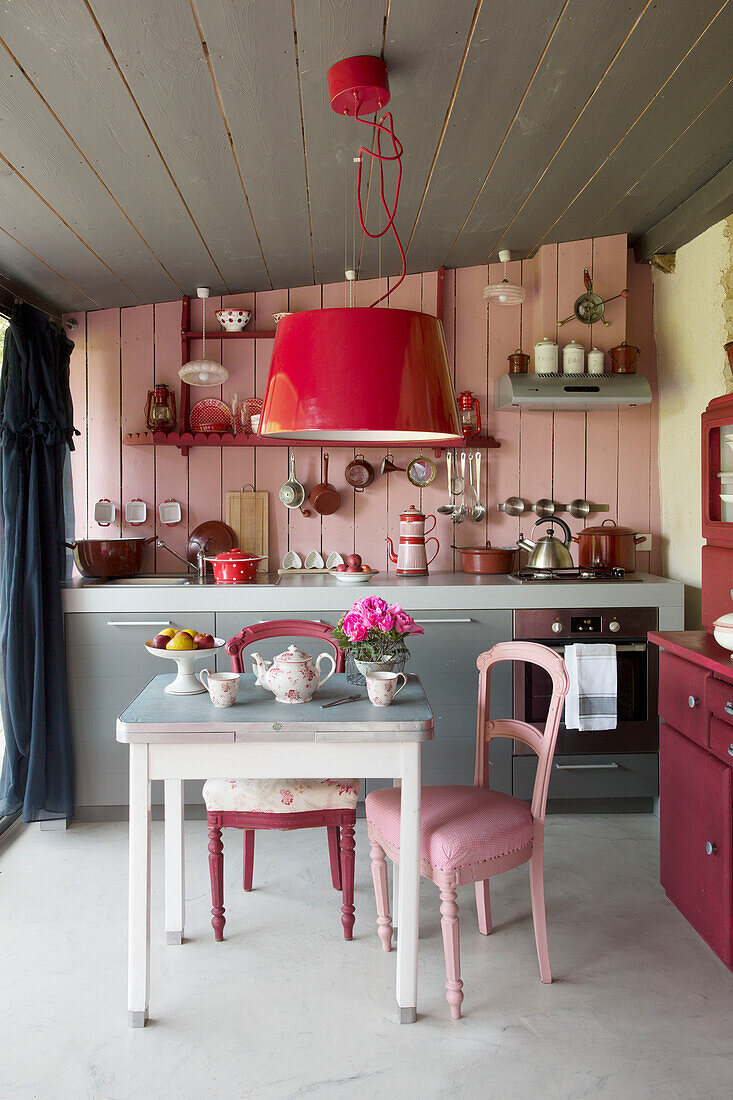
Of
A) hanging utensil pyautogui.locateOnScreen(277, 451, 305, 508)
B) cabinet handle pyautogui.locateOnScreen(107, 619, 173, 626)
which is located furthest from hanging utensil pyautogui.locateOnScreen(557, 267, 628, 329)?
cabinet handle pyautogui.locateOnScreen(107, 619, 173, 626)

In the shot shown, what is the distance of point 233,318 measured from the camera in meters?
3.84

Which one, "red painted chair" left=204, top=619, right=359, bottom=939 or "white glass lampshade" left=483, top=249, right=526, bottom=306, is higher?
"white glass lampshade" left=483, top=249, right=526, bottom=306

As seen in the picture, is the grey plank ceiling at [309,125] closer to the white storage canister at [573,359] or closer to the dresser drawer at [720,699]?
the white storage canister at [573,359]

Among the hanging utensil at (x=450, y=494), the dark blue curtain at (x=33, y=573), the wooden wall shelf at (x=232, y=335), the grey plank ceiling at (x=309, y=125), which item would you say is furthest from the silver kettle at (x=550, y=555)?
the dark blue curtain at (x=33, y=573)

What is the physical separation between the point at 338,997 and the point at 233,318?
2830 mm

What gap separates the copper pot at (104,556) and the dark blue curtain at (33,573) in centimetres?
18

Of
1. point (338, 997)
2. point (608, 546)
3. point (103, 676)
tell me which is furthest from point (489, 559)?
point (338, 997)

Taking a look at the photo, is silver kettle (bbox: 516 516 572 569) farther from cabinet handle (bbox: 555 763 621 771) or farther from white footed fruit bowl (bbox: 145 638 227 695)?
white footed fruit bowl (bbox: 145 638 227 695)

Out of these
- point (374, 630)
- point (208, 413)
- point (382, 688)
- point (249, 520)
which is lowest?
point (382, 688)

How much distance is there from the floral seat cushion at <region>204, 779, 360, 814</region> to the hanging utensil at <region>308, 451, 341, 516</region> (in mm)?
1680

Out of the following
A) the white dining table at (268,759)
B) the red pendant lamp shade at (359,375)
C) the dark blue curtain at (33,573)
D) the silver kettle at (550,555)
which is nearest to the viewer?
the red pendant lamp shade at (359,375)

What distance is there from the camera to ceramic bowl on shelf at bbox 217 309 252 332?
3.84 m

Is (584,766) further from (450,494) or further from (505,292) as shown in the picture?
(505,292)

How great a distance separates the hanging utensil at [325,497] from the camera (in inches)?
156
